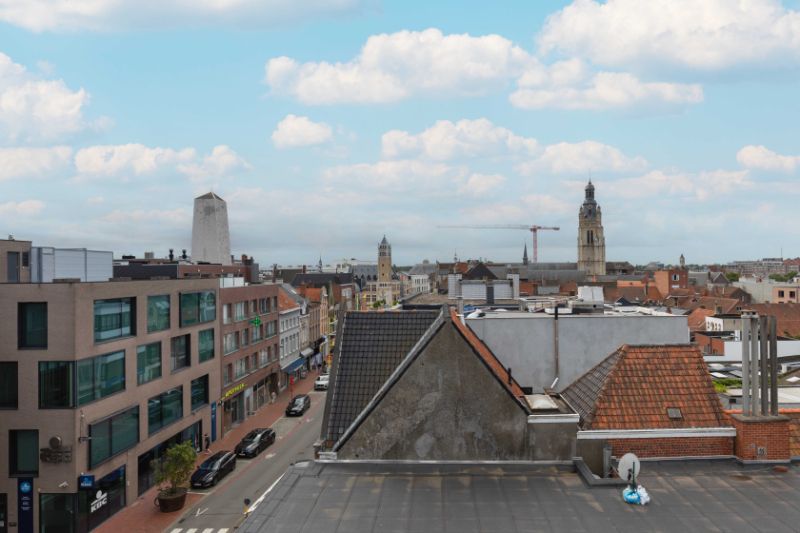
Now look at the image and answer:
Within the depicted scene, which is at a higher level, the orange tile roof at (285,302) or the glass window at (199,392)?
the orange tile roof at (285,302)

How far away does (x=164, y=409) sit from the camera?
39531 millimetres

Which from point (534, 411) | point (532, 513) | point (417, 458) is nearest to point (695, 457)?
point (534, 411)

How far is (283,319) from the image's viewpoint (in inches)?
2746

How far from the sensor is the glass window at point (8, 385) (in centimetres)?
3003

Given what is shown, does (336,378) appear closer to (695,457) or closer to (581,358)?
(695,457)

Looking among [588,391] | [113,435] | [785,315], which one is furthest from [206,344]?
[785,315]

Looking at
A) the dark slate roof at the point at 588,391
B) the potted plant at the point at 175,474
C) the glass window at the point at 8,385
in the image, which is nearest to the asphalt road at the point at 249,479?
the potted plant at the point at 175,474

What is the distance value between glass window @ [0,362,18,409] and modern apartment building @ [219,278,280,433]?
796 inches

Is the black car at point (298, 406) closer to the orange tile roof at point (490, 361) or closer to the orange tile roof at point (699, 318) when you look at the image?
the orange tile roof at point (490, 361)

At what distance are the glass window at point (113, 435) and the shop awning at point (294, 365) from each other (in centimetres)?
3326

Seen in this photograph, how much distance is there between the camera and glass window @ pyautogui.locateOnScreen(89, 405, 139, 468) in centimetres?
3126

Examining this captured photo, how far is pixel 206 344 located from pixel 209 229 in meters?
35.9

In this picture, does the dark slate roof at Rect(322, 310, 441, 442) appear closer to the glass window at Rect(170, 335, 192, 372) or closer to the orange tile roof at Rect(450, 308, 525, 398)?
the orange tile roof at Rect(450, 308, 525, 398)

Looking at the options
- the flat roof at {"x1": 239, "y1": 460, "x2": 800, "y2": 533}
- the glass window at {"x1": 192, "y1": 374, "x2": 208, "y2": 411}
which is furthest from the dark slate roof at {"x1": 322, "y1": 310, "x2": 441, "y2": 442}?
the glass window at {"x1": 192, "y1": 374, "x2": 208, "y2": 411}
